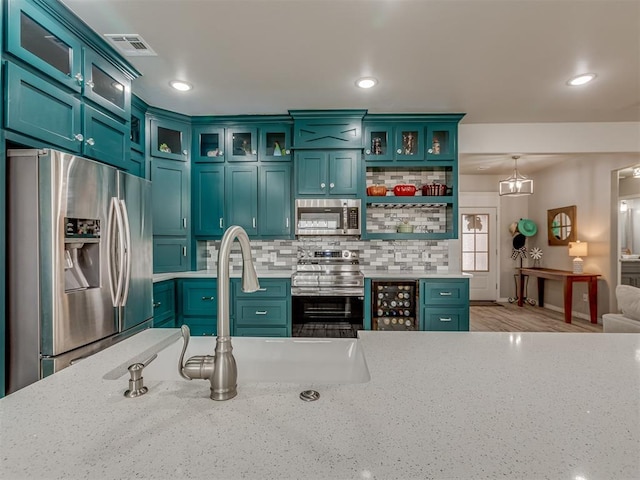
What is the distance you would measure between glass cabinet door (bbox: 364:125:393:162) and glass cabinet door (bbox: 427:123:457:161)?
16.0 inches

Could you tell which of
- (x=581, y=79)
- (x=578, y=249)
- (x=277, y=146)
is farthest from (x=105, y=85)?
(x=578, y=249)

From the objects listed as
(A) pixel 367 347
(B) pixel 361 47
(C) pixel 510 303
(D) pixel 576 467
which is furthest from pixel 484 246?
(D) pixel 576 467

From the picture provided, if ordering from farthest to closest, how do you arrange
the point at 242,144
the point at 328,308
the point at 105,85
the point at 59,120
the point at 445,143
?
the point at 242,144 < the point at 445,143 < the point at 328,308 < the point at 105,85 < the point at 59,120

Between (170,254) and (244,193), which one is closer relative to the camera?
(170,254)

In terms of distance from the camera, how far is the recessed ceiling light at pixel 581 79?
2.67 metres

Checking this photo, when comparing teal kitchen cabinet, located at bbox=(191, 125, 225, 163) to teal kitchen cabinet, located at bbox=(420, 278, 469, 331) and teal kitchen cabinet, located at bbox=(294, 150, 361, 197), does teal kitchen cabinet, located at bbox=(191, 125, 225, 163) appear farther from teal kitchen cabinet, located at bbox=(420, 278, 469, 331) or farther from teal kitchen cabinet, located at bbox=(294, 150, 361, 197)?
teal kitchen cabinet, located at bbox=(420, 278, 469, 331)

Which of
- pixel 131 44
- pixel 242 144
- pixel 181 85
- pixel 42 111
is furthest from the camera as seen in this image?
pixel 242 144

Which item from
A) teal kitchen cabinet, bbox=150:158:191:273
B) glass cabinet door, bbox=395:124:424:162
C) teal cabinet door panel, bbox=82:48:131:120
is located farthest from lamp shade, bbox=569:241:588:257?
teal cabinet door panel, bbox=82:48:131:120

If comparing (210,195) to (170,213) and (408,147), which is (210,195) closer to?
(170,213)

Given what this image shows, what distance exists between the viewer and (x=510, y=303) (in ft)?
21.1

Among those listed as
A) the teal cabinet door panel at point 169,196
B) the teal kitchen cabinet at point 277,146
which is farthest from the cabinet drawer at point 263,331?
the teal kitchen cabinet at point 277,146

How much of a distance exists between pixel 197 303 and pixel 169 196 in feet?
3.71

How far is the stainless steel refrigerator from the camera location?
5.42ft

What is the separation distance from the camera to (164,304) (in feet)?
10.3
